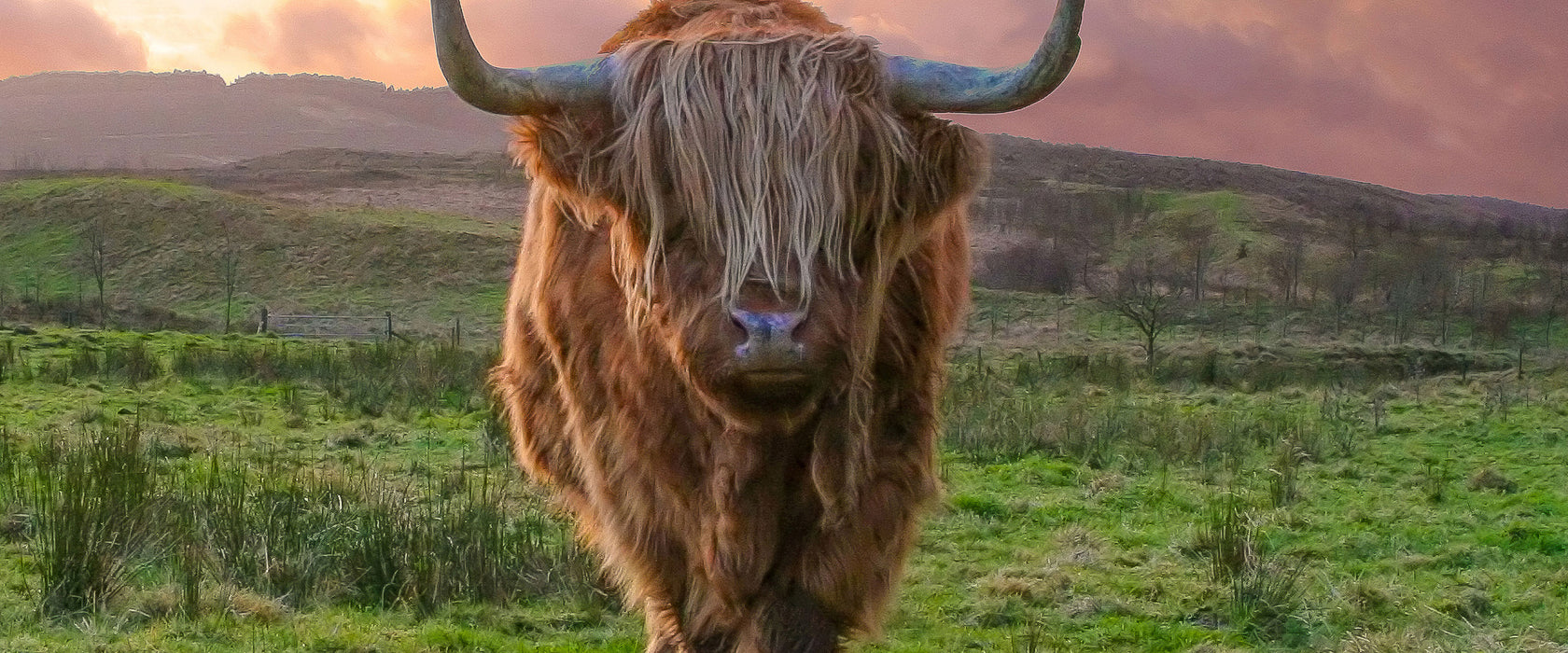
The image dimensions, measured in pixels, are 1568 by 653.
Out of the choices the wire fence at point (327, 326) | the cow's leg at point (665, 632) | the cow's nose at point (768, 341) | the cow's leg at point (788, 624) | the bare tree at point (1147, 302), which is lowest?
the wire fence at point (327, 326)

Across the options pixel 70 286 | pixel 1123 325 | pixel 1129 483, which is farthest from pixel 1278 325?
pixel 70 286

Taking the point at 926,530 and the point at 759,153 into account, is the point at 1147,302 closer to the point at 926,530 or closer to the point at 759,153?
the point at 926,530

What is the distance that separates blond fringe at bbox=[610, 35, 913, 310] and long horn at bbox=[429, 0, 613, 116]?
0.06 meters

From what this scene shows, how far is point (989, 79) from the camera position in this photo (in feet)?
8.90

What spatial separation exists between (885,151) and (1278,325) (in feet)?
107

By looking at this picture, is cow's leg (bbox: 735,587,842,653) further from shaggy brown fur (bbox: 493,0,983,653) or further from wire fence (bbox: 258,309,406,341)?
wire fence (bbox: 258,309,406,341)

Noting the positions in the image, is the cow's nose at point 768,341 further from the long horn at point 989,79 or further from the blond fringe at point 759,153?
the long horn at point 989,79

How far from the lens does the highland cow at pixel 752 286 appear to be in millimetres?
2514

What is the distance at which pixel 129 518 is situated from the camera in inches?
192

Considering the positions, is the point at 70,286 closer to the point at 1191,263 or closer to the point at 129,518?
the point at 129,518

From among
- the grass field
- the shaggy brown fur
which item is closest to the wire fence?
the grass field

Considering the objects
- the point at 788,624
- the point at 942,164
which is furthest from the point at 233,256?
the point at 942,164

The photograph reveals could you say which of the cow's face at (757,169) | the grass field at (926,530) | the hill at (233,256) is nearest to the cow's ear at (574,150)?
the cow's face at (757,169)

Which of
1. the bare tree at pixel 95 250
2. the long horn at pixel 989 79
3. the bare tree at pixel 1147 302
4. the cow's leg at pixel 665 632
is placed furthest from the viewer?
the bare tree at pixel 95 250
